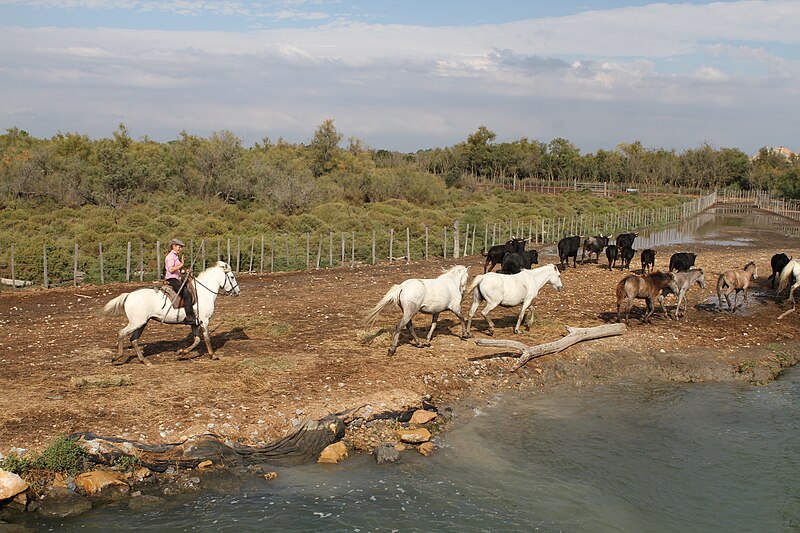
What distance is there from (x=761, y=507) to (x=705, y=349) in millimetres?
6660

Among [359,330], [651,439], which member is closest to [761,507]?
[651,439]

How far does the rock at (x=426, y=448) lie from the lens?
391 inches

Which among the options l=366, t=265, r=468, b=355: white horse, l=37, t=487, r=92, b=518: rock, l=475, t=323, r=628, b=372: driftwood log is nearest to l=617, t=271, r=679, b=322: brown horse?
l=475, t=323, r=628, b=372: driftwood log

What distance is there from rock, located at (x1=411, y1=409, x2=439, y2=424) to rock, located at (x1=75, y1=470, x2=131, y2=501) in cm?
435

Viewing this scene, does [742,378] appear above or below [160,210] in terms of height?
below

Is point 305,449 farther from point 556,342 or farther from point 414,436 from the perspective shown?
point 556,342

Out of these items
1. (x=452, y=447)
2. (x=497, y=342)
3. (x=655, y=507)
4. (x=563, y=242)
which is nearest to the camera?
(x=655, y=507)

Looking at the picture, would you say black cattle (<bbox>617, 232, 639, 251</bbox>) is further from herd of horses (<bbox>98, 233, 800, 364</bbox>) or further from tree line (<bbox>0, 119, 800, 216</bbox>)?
tree line (<bbox>0, 119, 800, 216</bbox>)

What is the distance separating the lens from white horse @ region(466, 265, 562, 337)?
14883mm

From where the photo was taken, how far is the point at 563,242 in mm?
26406

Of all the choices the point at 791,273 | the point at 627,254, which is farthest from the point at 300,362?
the point at 627,254

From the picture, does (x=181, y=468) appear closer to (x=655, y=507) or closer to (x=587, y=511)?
(x=587, y=511)

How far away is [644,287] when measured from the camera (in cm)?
1623

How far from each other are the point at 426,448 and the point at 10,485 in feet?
17.8
